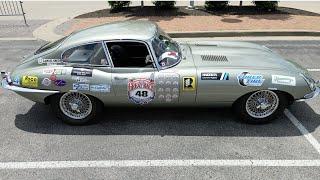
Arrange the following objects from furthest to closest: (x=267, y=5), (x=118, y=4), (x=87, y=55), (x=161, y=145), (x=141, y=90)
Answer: (x=118, y=4)
(x=267, y=5)
(x=87, y=55)
(x=141, y=90)
(x=161, y=145)

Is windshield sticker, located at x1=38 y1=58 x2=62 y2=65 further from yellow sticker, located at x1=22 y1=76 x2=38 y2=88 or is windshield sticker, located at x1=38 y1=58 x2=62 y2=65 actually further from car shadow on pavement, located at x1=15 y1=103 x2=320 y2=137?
car shadow on pavement, located at x1=15 y1=103 x2=320 y2=137

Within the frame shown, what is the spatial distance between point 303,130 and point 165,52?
7.43 ft

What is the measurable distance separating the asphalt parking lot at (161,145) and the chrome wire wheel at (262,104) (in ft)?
0.66

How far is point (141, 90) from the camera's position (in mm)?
4805

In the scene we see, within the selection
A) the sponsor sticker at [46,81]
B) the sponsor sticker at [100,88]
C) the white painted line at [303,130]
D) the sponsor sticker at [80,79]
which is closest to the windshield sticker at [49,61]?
the sponsor sticker at [46,81]

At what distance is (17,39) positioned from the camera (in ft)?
33.6

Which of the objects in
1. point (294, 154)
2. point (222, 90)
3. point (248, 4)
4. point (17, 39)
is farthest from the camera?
point (248, 4)

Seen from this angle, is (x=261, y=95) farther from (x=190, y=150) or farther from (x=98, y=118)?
(x=98, y=118)

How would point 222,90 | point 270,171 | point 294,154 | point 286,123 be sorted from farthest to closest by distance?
1. point 286,123
2. point 222,90
3. point 294,154
4. point 270,171

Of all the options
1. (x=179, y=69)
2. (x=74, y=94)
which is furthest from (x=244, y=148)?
(x=74, y=94)

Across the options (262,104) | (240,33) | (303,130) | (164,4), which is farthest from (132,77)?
(164,4)

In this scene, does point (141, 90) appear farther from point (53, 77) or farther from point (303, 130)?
point (303, 130)

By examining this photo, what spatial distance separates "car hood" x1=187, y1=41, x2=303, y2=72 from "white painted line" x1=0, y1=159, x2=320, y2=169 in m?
1.37

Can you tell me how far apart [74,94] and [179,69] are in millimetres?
1546
